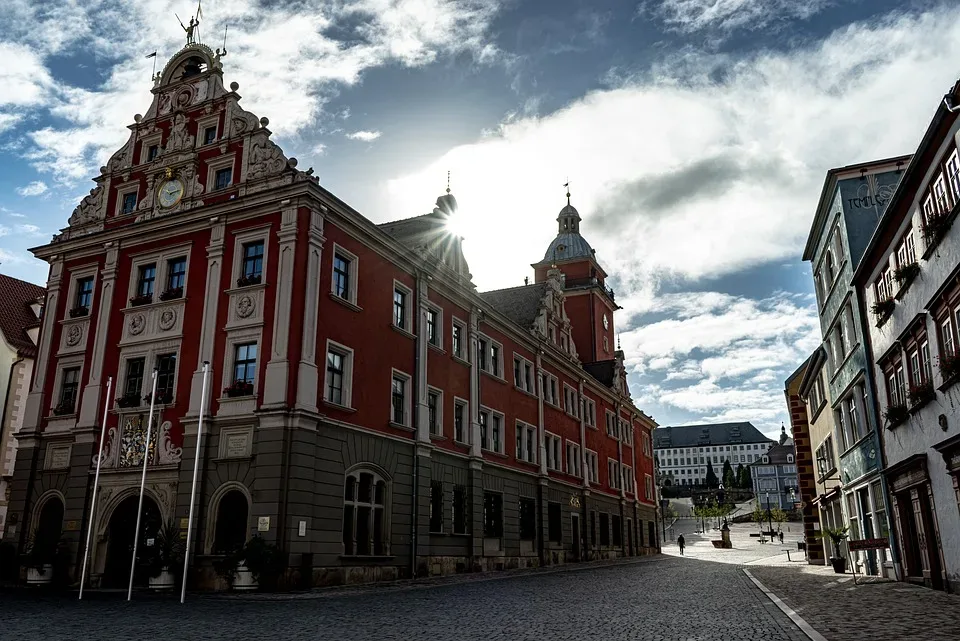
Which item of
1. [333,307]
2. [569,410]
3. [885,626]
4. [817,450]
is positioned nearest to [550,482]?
[569,410]

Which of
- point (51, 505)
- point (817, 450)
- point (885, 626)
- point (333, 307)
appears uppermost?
point (333, 307)

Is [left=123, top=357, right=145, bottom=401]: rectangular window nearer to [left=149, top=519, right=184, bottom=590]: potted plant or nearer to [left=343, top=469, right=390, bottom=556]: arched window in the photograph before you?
[left=149, top=519, right=184, bottom=590]: potted plant

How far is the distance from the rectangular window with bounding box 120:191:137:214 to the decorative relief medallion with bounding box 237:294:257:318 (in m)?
8.38

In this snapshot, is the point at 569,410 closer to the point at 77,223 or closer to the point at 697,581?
the point at 697,581

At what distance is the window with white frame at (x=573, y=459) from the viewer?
48094 mm

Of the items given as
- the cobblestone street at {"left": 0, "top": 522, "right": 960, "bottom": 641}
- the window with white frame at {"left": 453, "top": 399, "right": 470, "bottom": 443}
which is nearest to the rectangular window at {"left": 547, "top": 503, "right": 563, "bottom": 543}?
the window with white frame at {"left": 453, "top": 399, "right": 470, "bottom": 443}

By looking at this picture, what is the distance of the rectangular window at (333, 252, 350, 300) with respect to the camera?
89.8 feet

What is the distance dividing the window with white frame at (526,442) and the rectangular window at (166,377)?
62.2 feet

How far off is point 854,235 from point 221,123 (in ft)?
76.0

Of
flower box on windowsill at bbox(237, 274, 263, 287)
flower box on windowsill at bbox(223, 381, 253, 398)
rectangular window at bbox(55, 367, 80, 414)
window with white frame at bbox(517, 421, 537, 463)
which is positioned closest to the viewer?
flower box on windowsill at bbox(223, 381, 253, 398)

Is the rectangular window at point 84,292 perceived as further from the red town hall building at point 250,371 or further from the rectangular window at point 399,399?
the rectangular window at point 399,399

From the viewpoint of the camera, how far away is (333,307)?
26719mm

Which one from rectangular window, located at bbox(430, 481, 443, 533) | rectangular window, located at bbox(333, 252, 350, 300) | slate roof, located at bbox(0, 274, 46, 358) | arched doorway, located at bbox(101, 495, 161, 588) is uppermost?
slate roof, located at bbox(0, 274, 46, 358)

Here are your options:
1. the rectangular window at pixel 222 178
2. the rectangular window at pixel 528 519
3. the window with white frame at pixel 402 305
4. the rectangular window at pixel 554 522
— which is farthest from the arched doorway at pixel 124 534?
the rectangular window at pixel 554 522
